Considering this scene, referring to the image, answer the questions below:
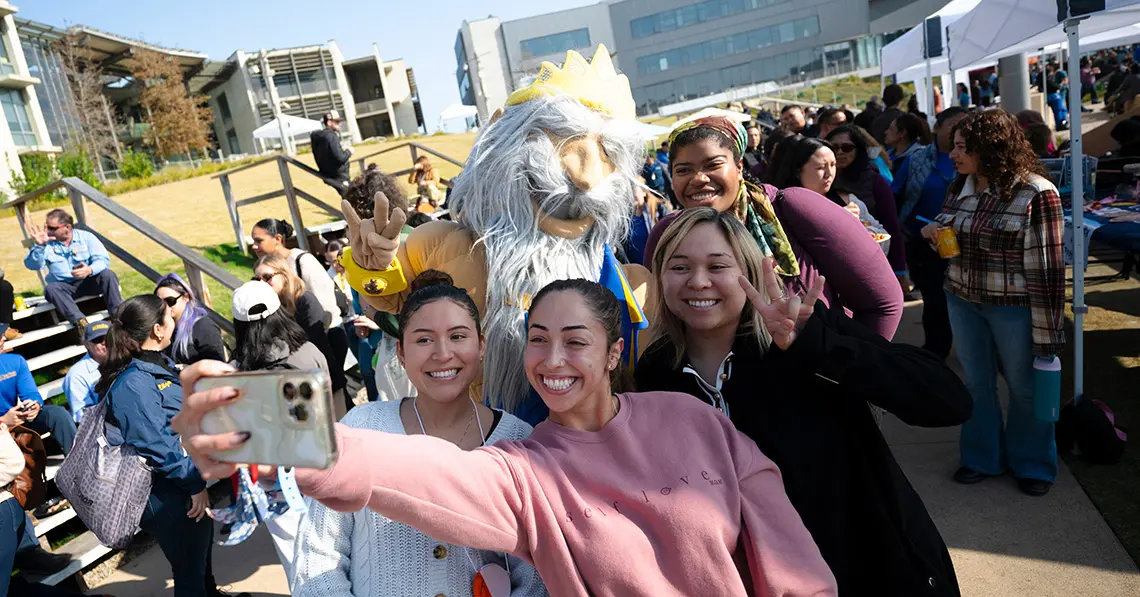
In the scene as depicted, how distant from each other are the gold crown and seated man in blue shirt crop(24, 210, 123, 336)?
4846 mm

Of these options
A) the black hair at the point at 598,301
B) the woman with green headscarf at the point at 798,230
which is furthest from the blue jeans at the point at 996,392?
the black hair at the point at 598,301

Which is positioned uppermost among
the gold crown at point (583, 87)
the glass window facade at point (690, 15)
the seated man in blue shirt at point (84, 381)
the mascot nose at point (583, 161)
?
the glass window facade at point (690, 15)

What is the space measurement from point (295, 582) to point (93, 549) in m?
3.14

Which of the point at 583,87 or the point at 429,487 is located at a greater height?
the point at 583,87

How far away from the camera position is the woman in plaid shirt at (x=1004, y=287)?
3153 mm

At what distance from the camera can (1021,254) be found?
321 centimetres

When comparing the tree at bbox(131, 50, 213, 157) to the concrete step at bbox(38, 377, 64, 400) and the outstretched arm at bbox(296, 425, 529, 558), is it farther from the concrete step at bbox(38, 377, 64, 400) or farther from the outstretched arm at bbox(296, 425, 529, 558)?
the outstretched arm at bbox(296, 425, 529, 558)

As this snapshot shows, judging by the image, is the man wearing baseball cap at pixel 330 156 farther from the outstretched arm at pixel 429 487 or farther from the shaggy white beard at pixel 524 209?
the outstretched arm at pixel 429 487

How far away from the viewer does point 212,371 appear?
1.00 metres

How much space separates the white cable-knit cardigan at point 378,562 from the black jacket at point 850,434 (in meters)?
0.63

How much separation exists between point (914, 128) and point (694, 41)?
5736 centimetres

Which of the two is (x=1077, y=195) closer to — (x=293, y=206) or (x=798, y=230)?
(x=798, y=230)

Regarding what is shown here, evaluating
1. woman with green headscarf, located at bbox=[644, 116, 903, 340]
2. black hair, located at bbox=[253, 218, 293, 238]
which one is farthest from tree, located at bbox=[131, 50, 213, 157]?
woman with green headscarf, located at bbox=[644, 116, 903, 340]

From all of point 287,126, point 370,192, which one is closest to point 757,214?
point 370,192
